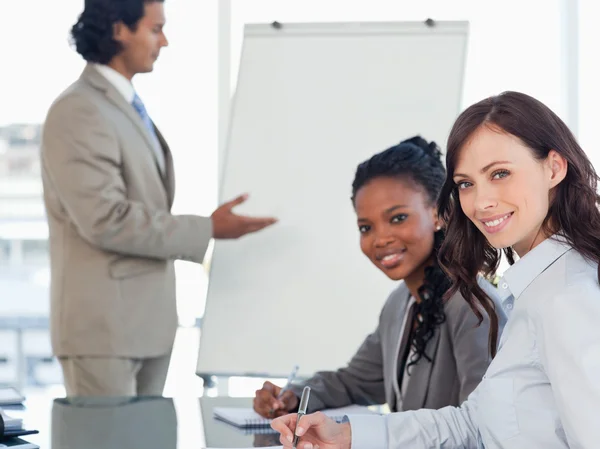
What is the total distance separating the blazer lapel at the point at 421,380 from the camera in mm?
1609

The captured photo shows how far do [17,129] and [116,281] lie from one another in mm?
1840

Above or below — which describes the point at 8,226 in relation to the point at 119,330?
above

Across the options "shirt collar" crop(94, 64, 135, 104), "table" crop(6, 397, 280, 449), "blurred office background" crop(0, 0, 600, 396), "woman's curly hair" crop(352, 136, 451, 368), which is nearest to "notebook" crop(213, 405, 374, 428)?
"table" crop(6, 397, 280, 449)

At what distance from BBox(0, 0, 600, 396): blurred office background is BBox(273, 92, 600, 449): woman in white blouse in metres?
2.44

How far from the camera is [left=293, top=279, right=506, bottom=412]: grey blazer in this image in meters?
1.55

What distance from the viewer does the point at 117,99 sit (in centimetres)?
255

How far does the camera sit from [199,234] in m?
2.57

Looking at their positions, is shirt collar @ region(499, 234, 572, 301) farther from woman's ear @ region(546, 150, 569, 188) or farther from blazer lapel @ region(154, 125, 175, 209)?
blazer lapel @ region(154, 125, 175, 209)

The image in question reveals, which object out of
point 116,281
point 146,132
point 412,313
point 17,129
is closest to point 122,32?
point 146,132

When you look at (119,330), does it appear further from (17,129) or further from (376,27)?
(17,129)

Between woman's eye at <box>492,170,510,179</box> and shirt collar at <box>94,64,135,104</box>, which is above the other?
shirt collar at <box>94,64,135,104</box>

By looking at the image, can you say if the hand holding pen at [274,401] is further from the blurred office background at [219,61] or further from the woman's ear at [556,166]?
the blurred office background at [219,61]

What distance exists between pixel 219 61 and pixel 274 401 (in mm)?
2339

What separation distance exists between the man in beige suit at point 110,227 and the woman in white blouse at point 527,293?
131cm
